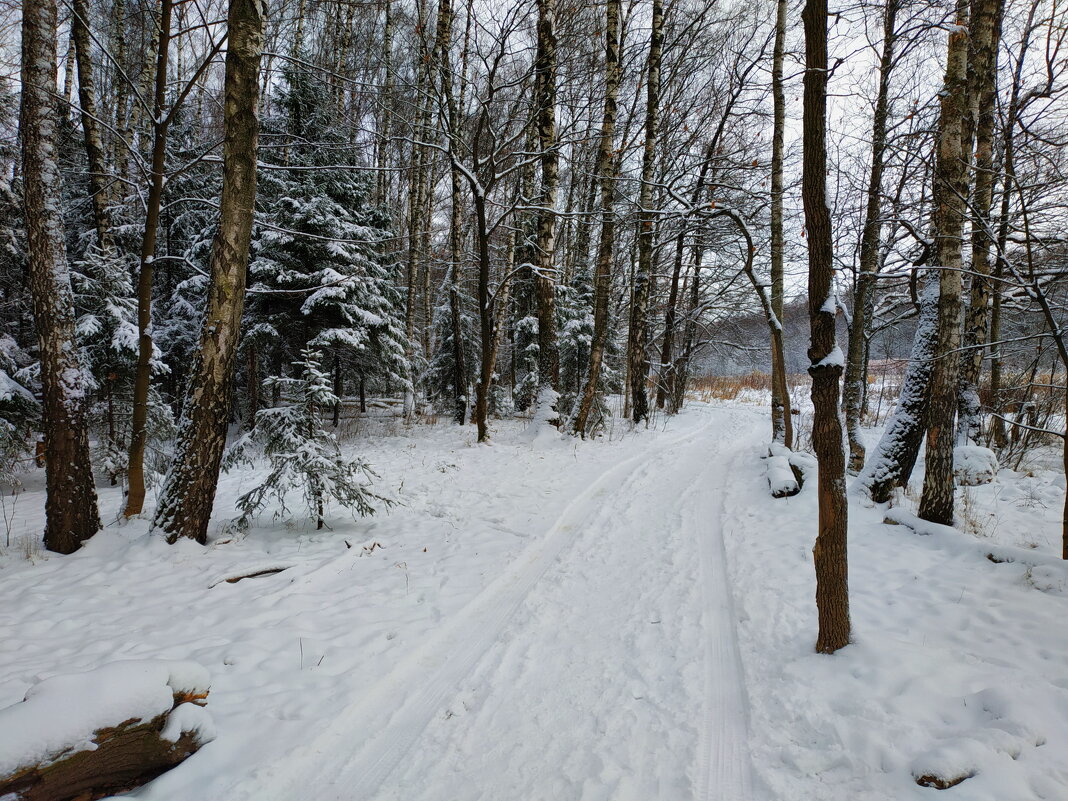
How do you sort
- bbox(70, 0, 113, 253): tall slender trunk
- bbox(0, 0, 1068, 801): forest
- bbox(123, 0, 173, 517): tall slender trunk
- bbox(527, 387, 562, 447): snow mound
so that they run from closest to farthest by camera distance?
1. bbox(0, 0, 1068, 801): forest
2. bbox(123, 0, 173, 517): tall slender trunk
3. bbox(70, 0, 113, 253): tall slender trunk
4. bbox(527, 387, 562, 447): snow mound

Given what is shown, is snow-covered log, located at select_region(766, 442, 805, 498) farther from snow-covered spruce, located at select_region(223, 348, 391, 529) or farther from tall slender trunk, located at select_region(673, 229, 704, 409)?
tall slender trunk, located at select_region(673, 229, 704, 409)

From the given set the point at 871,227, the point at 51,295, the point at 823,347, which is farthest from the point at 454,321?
the point at 823,347

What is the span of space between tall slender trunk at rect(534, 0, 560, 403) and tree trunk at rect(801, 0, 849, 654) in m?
5.62

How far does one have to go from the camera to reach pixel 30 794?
1567 mm

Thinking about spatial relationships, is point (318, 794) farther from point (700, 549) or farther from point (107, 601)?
point (700, 549)

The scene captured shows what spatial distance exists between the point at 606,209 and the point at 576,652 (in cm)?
899

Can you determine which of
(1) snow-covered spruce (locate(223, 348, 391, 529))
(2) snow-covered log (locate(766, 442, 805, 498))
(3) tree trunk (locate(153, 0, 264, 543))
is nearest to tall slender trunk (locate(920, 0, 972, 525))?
(2) snow-covered log (locate(766, 442, 805, 498))

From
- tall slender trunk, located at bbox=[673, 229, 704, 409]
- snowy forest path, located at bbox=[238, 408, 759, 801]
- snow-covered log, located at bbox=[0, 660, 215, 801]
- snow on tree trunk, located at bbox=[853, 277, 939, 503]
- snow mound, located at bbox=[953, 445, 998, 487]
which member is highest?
tall slender trunk, located at bbox=[673, 229, 704, 409]

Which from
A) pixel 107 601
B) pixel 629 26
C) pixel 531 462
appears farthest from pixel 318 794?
pixel 629 26

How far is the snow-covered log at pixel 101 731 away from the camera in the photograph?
158 centimetres

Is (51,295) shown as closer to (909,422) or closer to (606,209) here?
(606,209)

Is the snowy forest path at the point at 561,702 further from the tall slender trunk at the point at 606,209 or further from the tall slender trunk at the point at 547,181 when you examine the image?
the tall slender trunk at the point at 547,181

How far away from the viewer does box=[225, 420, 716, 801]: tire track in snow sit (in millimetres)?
2016

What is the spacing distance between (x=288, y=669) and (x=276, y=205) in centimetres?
1101
